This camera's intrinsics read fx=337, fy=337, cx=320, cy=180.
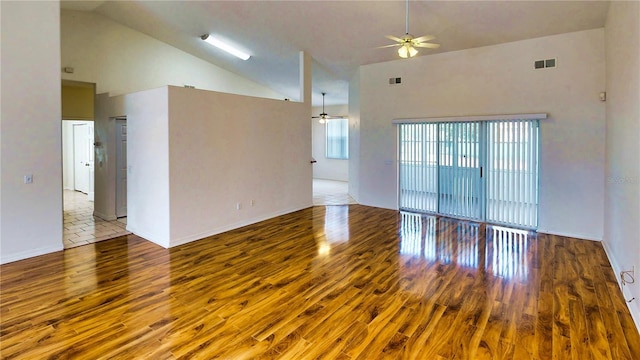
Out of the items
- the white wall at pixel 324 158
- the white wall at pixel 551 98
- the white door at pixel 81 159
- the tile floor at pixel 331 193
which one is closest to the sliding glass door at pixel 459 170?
the white wall at pixel 551 98

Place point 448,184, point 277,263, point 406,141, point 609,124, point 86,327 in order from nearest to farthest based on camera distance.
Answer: point 86,327 < point 277,263 < point 609,124 < point 448,184 < point 406,141

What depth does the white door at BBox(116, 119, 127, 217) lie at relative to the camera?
659 centimetres

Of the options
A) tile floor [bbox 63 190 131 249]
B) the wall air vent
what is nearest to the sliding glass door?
the wall air vent

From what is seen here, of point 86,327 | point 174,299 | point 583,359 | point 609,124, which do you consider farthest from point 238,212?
point 609,124

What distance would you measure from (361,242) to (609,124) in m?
3.79

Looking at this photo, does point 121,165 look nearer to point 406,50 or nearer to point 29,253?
point 29,253

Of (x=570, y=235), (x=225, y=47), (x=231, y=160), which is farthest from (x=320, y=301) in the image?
(x=225, y=47)

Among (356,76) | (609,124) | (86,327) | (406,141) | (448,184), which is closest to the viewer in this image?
(86,327)

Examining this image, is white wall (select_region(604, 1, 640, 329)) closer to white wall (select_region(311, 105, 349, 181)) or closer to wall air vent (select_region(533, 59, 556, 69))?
wall air vent (select_region(533, 59, 556, 69))

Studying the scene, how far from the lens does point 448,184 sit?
22.2ft

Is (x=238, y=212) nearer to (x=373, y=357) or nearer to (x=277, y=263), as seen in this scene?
(x=277, y=263)

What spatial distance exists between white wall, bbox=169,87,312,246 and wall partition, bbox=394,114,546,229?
2.29 meters

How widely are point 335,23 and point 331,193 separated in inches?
208

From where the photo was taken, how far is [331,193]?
10.1 m
